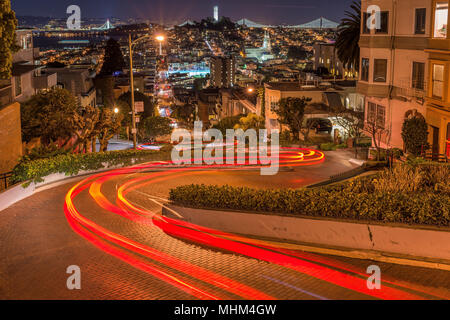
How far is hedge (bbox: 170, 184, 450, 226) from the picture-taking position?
1298 cm

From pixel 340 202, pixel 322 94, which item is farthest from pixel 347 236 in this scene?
pixel 322 94

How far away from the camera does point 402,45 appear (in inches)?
1132

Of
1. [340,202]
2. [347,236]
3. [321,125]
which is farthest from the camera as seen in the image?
[321,125]

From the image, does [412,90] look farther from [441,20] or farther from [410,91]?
[441,20]

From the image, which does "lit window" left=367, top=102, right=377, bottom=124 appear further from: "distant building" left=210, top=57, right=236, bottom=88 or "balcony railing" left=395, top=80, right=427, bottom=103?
"distant building" left=210, top=57, right=236, bottom=88

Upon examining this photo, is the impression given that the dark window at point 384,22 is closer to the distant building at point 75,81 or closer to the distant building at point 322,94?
the distant building at point 322,94

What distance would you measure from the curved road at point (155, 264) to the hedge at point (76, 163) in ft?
8.55

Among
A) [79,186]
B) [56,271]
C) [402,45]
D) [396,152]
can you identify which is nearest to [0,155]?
[79,186]

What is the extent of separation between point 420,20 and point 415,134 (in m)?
6.21

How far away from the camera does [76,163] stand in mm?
24078

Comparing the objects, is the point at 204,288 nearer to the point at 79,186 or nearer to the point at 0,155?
the point at 79,186

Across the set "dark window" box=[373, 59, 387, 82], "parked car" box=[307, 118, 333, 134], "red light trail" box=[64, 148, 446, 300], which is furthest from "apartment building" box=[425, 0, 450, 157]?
"parked car" box=[307, 118, 333, 134]

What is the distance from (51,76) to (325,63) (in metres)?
60.1

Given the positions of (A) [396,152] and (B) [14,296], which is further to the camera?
(A) [396,152]
